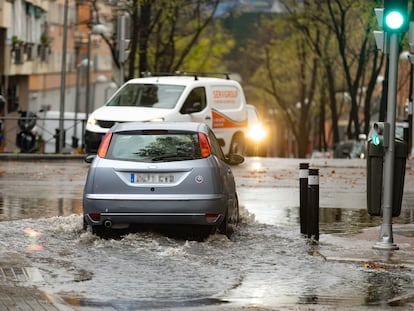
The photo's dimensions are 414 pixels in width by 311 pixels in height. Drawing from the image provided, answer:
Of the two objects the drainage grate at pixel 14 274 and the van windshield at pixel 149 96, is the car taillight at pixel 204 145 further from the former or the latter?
the van windshield at pixel 149 96

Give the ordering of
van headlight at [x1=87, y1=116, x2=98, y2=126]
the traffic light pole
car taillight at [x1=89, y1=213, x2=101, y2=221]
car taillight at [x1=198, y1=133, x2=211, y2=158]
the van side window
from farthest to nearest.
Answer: the van side window, van headlight at [x1=87, y1=116, x2=98, y2=126], car taillight at [x1=198, y1=133, x2=211, y2=158], car taillight at [x1=89, y1=213, x2=101, y2=221], the traffic light pole

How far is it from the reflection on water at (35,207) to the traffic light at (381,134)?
17.4ft

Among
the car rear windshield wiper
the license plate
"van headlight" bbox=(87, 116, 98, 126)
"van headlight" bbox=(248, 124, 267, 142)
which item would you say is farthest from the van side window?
the license plate

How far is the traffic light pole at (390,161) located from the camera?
1533cm

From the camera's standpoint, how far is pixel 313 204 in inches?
647

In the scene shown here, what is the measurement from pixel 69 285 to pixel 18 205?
8723 mm

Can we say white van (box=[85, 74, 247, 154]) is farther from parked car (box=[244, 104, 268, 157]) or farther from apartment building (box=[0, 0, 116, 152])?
apartment building (box=[0, 0, 116, 152])

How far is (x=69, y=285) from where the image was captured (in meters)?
12.1

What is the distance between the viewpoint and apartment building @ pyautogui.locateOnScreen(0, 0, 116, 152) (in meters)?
52.9

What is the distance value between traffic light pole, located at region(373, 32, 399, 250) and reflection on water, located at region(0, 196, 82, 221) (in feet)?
17.5

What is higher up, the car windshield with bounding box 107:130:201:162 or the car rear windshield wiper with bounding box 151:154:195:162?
the car windshield with bounding box 107:130:201:162

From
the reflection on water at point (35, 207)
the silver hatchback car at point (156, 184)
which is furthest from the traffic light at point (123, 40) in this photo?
the silver hatchback car at point (156, 184)

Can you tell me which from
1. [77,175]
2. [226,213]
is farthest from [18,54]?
[226,213]

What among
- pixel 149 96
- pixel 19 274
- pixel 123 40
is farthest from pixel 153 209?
pixel 123 40
